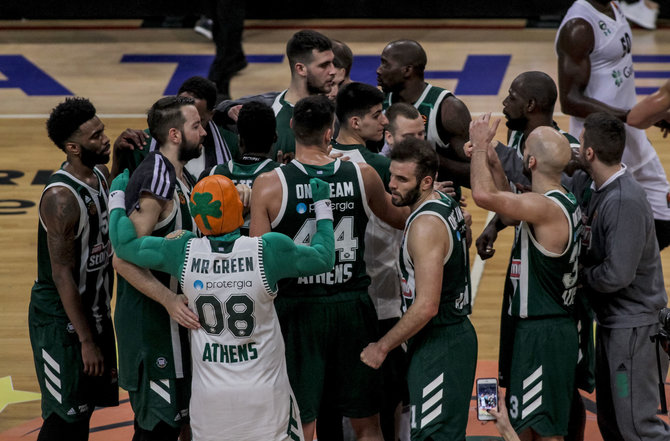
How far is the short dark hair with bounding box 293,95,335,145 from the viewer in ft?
15.6

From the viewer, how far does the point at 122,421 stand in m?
6.00

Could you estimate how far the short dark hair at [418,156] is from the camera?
15.0 feet

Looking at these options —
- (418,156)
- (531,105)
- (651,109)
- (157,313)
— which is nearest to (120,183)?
(157,313)

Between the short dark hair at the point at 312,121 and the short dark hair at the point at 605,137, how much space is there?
127 centimetres

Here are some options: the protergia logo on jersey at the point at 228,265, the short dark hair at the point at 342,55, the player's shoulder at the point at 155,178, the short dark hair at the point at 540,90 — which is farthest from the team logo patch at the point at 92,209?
the short dark hair at the point at 342,55

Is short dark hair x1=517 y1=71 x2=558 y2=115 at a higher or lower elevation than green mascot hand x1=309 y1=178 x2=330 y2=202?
higher

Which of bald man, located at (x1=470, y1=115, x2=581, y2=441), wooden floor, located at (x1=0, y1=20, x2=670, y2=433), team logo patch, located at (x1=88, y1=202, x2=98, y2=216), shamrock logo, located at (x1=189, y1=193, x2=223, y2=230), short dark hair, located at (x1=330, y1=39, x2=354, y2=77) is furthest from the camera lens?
wooden floor, located at (x1=0, y1=20, x2=670, y2=433)

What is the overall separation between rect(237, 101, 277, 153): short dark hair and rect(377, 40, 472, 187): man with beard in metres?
1.31

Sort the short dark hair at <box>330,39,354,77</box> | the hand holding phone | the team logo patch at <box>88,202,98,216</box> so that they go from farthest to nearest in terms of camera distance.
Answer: the short dark hair at <box>330,39,354,77</box> < the team logo patch at <box>88,202,98,216</box> < the hand holding phone

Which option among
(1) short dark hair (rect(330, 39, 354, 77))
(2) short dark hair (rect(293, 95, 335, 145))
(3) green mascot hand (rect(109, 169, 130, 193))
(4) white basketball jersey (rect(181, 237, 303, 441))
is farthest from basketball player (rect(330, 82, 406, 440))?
(1) short dark hair (rect(330, 39, 354, 77))

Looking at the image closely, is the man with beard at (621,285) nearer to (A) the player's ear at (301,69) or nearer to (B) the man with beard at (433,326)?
(B) the man with beard at (433,326)

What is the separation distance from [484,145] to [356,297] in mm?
971

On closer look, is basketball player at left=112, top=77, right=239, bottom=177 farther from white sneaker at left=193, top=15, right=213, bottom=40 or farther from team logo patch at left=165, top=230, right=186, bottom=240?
white sneaker at left=193, top=15, right=213, bottom=40

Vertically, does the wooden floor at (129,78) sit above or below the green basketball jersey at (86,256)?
below
